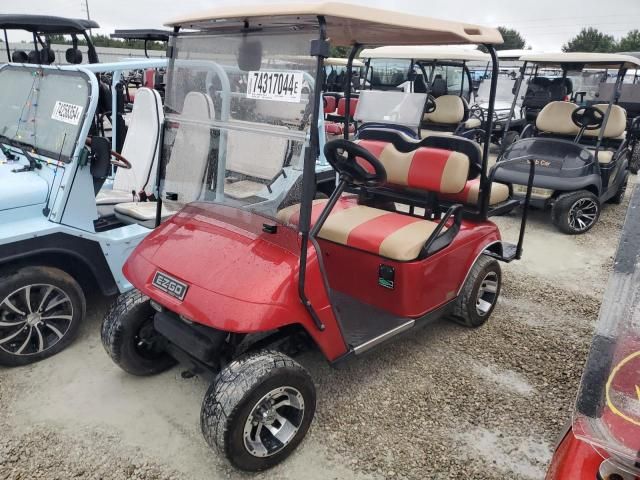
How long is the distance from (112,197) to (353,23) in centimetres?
253

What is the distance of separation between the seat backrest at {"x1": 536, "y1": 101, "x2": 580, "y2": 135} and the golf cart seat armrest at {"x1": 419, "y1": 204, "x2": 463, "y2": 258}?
4.30 metres

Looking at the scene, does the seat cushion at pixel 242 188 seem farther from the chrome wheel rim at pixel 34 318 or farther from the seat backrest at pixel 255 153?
the chrome wheel rim at pixel 34 318

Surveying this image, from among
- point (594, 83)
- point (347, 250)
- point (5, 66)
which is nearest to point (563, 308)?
point (347, 250)

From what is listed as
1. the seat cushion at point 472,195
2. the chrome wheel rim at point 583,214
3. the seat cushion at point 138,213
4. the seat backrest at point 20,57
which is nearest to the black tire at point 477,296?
the seat cushion at point 472,195

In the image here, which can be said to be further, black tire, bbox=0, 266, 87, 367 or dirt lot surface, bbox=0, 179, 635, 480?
black tire, bbox=0, 266, 87, 367

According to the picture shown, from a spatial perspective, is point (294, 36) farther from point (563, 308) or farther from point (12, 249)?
point (563, 308)

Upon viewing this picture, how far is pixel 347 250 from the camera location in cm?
300

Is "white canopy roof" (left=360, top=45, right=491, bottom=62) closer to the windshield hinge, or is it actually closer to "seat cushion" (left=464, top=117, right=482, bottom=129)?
"seat cushion" (left=464, top=117, right=482, bottom=129)

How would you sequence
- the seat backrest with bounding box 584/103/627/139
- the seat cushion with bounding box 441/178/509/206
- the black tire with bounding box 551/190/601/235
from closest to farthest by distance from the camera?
the seat cushion with bounding box 441/178/509/206 < the black tire with bounding box 551/190/601/235 < the seat backrest with bounding box 584/103/627/139

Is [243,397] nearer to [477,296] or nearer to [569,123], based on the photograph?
[477,296]

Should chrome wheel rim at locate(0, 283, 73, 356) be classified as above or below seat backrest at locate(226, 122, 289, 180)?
below

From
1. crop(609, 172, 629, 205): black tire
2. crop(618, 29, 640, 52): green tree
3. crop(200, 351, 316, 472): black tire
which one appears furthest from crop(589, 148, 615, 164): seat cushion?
crop(618, 29, 640, 52): green tree

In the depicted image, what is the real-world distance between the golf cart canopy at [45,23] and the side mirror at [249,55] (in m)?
2.81

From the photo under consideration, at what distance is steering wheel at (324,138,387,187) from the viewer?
2.60 m
